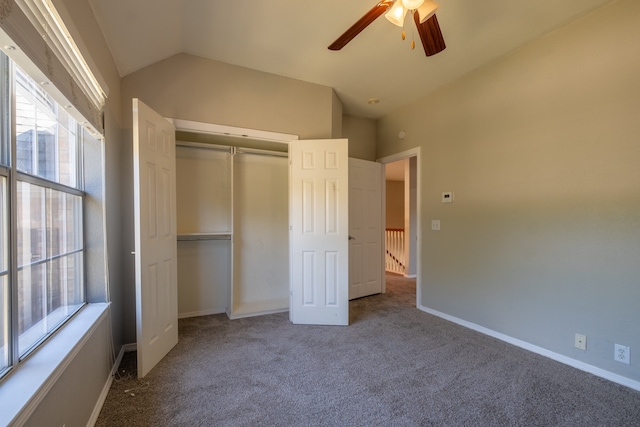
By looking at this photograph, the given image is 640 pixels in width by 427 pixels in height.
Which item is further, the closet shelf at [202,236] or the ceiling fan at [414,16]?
the closet shelf at [202,236]

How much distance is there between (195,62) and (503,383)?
12.7 feet

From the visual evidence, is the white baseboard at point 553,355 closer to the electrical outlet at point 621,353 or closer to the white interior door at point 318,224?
the electrical outlet at point 621,353

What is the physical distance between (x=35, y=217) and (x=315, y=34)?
236cm

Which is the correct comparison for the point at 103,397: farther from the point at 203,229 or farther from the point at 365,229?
the point at 365,229

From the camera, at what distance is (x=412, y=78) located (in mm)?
3287

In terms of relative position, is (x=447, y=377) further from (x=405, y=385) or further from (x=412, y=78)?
(x=412, y=78)

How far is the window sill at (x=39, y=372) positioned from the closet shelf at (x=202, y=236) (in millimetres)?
1549

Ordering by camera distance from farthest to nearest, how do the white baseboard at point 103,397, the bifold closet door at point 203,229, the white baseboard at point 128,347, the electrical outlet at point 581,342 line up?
1. the bifold closet door at point 203,229
2. the white baseboard at point 128,347
3. the electrical outlet at point 581,342
4. the white baseboard at point 103,397

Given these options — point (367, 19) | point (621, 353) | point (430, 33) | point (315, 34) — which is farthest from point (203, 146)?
point (621, 353)

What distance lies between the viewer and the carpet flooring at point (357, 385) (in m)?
1.71

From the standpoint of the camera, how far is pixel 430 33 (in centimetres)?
181

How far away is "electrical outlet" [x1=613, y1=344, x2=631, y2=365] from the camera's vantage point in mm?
2041

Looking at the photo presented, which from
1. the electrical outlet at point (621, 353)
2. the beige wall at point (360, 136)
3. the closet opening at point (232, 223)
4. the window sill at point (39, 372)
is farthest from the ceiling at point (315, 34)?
the electrical outlet at point (621, 353)

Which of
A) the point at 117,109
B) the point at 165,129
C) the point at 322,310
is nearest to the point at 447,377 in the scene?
the point at 322,310
